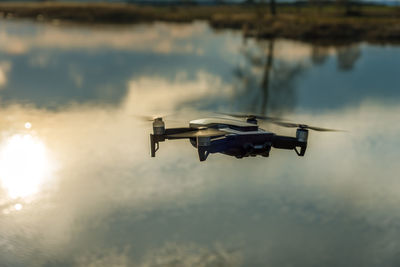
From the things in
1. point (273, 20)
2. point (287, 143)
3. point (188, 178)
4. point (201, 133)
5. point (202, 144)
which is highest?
point (273, 20)

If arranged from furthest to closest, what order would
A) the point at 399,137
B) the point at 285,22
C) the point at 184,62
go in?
the point at 285,22 < the point at 184,62 < the point at 399,137

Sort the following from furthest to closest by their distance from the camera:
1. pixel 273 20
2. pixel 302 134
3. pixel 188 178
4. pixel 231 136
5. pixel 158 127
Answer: pixel 273 20
pixel 188 178
pixel 302 134
pixel 158 127
pixel 231 136

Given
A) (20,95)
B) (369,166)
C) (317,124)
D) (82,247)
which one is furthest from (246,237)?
(20,95)

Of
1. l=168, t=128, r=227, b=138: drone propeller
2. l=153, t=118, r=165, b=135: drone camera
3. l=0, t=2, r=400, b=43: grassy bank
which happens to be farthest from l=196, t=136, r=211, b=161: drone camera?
l=0, t=2, r=400, b=43: grassy bank

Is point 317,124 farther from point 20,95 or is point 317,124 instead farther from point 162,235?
point 20,95

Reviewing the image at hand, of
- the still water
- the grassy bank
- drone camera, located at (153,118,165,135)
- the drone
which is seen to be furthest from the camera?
the grassy bank

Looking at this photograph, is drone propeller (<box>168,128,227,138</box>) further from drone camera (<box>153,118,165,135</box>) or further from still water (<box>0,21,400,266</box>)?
still water (<box>0,21,400,266</box>)

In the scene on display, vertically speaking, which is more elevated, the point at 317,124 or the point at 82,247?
→ the point at 317,124

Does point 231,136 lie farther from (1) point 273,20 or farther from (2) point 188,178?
(1) point 273,20

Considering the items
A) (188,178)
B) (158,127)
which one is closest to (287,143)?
(158,127)
